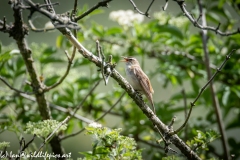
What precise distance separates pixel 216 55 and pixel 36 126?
2690 millimetres

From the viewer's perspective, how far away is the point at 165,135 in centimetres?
227

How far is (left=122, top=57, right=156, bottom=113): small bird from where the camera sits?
3.58 m

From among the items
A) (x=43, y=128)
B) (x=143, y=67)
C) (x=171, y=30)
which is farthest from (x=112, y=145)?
(x=171, y=30)

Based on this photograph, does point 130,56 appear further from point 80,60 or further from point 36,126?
point 36,126

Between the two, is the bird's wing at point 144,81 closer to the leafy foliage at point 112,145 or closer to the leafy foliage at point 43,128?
the leafy foliage at point 112,145

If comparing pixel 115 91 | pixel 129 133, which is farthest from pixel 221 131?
pixel 115 91

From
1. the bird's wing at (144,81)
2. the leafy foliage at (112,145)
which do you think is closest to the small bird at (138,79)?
the bird's wing at (144,81)

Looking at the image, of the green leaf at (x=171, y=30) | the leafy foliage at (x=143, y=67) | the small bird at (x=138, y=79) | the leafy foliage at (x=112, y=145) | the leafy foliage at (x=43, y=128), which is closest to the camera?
the leafy foliage at (x=43, y=128)

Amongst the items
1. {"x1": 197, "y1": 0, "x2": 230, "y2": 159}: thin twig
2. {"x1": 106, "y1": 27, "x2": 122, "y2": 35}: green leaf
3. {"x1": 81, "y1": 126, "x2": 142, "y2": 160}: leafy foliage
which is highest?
{"x1": 106, "y1": 27, "x2": 122, "y2": 35}: green leaf

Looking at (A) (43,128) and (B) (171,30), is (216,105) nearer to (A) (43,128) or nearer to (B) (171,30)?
(B) (171,30)

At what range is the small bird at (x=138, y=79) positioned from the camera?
3.58 metres

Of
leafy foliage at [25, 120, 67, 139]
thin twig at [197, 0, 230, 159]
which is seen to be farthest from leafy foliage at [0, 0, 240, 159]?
leafy foliage at [25, 120, 67, 139]

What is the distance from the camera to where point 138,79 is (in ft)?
12.1

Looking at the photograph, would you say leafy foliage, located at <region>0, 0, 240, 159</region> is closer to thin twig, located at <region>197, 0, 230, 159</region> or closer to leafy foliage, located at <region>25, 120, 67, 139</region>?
thin twig, located at <region>197, 0, 230, 159</region>
